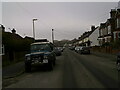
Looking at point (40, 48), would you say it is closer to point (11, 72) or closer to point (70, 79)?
point (11, 72)

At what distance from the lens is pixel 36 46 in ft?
53.1

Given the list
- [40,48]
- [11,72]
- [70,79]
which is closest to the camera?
[70,79]

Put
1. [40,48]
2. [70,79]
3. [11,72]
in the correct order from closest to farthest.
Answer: [70,79]
[11,72]
[40,48]

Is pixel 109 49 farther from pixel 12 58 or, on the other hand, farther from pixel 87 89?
pixel 87 89

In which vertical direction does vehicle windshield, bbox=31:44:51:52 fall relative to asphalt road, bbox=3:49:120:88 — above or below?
above

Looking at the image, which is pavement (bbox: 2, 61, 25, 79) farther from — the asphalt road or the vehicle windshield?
the vehicle windshield

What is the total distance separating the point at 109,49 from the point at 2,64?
26868 millimetres

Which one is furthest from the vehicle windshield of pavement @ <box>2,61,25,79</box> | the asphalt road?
the asphalt road

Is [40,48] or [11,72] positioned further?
[40,48]

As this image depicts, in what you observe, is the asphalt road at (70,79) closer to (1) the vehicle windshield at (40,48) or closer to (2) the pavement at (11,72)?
(2) the pavement at (11,72)

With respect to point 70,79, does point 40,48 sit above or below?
above

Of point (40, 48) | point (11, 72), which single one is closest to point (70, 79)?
point (11, 72)

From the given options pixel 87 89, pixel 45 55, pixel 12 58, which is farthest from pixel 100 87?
pixel 12 58

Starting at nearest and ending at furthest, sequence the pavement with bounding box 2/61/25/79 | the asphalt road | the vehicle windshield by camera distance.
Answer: the asphalt road → the pavement with bounding box 2/61/25/79 → the vehicle windshield
